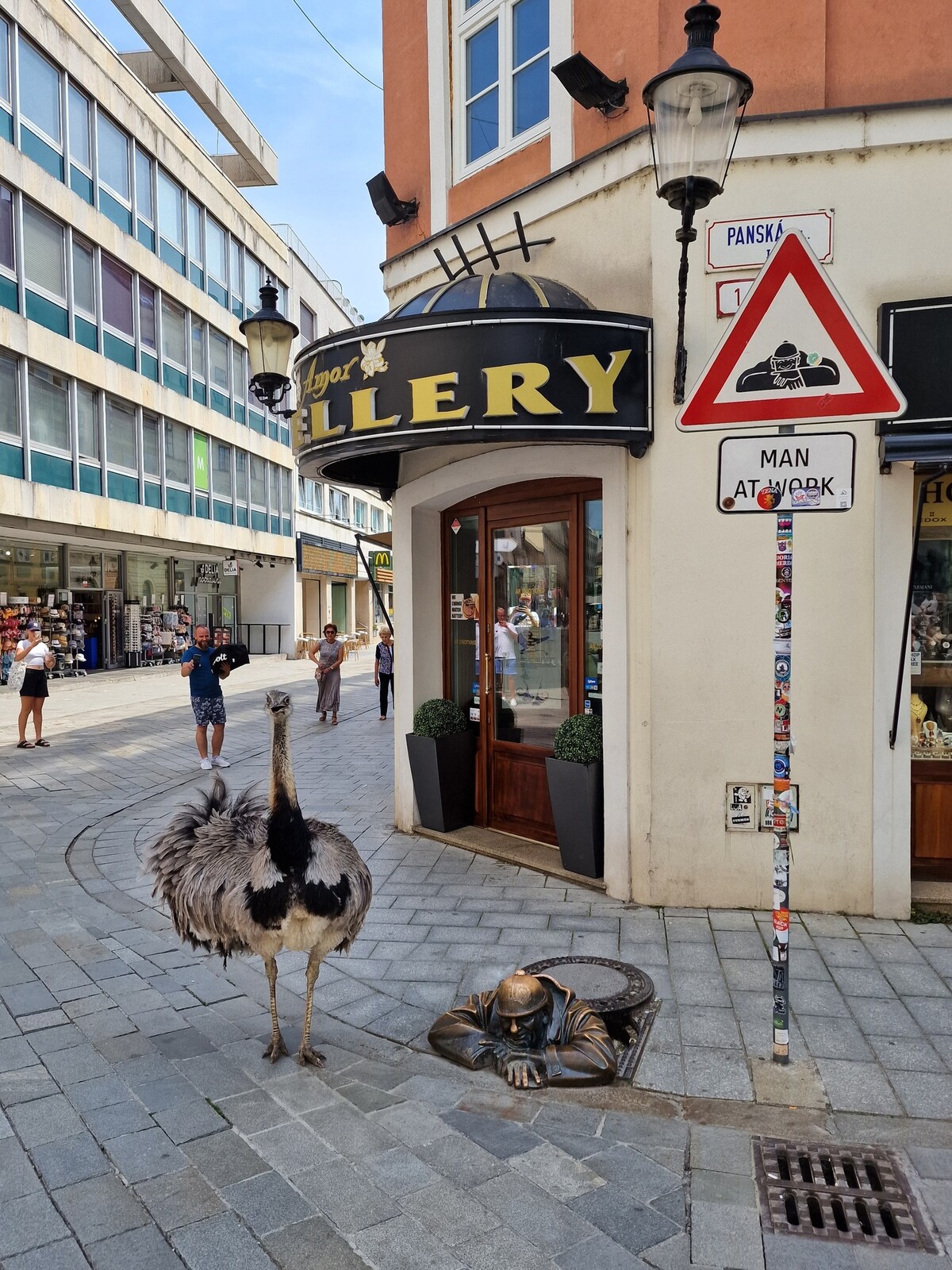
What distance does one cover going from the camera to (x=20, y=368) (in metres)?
18.8

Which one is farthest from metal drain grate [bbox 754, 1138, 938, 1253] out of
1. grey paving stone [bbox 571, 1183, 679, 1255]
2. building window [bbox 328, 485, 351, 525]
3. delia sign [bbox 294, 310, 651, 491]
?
building window [bbox 328, 485, 351, 525]

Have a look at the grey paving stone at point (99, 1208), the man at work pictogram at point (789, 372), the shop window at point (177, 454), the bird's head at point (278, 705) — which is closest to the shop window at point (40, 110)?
the shop window at point (177, 454)

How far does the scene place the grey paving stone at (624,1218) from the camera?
260cm

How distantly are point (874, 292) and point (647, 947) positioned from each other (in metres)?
4.01

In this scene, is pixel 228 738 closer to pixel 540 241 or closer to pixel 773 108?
pixel 540 241

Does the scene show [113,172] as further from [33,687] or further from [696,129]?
[696,129]

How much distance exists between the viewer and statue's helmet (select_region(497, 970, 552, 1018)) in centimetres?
362

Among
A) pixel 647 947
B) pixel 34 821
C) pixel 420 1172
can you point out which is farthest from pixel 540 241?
pixel 34 821

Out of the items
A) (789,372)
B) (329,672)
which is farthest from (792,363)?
(329,672)

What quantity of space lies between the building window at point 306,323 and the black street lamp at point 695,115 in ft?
113

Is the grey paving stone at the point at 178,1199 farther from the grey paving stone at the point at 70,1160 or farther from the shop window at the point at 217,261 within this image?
the shop window at the point at 217,261

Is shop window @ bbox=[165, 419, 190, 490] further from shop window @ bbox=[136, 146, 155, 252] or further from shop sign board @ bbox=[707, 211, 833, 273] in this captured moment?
shop sign board @ bbox=[707, 211, 833, 273]

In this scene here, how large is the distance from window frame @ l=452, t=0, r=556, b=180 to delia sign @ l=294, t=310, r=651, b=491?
82.6 inches

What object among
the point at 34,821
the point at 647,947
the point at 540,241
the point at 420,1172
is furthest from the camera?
the point at 34,821
